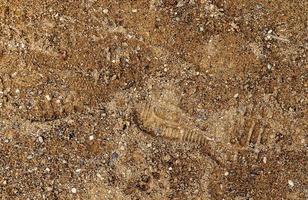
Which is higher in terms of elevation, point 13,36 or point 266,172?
point 13,36

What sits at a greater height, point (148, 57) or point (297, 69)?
point (297, 69)

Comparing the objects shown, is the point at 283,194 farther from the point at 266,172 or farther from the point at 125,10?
the point at 125,10

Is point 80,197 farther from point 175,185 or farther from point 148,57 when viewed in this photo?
point 148,57

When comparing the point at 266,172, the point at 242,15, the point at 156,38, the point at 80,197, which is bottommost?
the point at 80,197

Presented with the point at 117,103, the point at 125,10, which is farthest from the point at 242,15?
the point at 117,103

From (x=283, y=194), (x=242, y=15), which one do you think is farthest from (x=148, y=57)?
(x=283, y=194)

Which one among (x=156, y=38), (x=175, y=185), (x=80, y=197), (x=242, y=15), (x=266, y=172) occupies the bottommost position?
(x=80, y=197)
